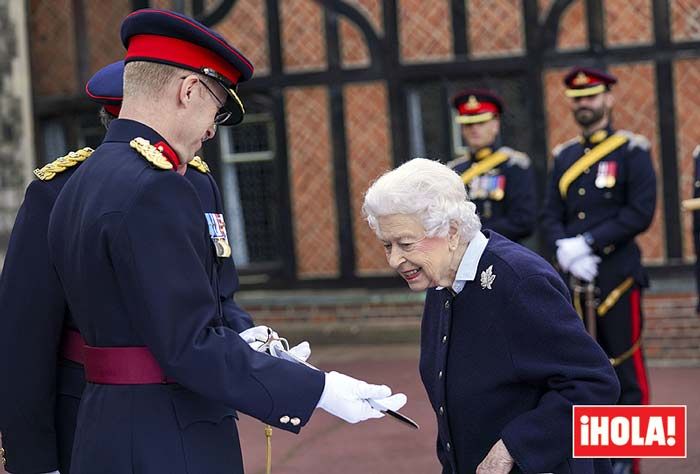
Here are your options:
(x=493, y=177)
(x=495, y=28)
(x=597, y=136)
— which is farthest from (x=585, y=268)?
(x=495, y=28)

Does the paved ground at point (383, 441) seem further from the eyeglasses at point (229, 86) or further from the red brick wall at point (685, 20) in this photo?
the eyeglasses at point (229, 86)

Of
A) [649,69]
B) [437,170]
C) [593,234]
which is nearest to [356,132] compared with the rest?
[649,69]

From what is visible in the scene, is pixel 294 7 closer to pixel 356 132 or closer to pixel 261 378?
pixel 356 132

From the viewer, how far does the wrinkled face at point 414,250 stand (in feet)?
10.1

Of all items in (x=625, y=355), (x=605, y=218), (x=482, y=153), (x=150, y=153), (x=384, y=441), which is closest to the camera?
(x=150, y=153)

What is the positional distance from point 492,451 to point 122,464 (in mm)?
Answer: 899

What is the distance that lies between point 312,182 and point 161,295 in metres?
7.00

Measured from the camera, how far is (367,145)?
9.52m

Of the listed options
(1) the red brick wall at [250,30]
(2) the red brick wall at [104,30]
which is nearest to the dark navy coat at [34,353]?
(1) the red brick wall at [250,30]

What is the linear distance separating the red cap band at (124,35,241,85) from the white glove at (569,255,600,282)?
3402 mm

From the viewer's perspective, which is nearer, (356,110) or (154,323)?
(154,323)

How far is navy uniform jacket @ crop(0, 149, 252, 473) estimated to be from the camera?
3309 mm

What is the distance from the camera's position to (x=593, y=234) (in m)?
6.09

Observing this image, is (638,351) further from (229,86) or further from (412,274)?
(229,86)
